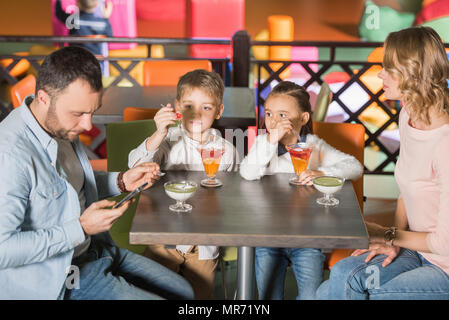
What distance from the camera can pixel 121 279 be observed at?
1.69 m

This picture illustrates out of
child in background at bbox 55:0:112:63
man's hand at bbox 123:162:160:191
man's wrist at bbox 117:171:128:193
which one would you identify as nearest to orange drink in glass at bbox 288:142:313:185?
man's hand at bbox 123:162:160:191

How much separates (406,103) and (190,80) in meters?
0.86

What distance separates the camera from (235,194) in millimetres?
1772

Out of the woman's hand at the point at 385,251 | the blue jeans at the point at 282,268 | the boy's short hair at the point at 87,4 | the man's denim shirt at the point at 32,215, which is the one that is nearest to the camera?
the man's denim shirt at the point at 32,215

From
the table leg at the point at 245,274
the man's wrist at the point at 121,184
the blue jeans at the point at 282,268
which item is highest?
the man's wrist at the point at 121,184

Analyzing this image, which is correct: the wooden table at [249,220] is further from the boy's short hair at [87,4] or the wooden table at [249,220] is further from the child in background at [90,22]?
the boy's short hair at [87,4]

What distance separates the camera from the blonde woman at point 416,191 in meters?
1.63

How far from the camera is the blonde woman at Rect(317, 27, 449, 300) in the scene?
1.63 m

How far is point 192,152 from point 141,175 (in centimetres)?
37

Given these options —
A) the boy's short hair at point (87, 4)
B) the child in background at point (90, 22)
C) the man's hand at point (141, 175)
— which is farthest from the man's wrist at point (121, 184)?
the boy's short hair at point (87, 4)

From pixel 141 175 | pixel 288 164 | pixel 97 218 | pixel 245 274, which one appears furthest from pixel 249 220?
pixel 288 164
